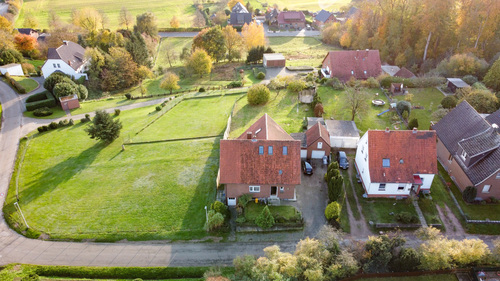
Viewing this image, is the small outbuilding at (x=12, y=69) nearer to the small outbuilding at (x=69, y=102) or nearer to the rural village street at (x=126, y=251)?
the small outbuilding at (x=69, y=102)

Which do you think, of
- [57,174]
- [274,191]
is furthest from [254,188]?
[57,174]

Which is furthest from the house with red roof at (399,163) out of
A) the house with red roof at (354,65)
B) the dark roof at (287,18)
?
the dark roof at (287,18)

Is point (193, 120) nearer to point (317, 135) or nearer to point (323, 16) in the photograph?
point (317, 135)

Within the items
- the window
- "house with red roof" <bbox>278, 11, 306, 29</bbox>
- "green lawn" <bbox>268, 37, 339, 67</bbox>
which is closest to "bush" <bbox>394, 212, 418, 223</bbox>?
the window

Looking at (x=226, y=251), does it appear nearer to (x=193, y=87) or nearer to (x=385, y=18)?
(x=193, y=87)

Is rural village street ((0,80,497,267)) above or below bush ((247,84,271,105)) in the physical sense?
below

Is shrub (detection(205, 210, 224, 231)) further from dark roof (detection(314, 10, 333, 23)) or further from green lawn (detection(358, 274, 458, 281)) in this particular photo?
dark roof (detection(314, 10, 333, 23))
